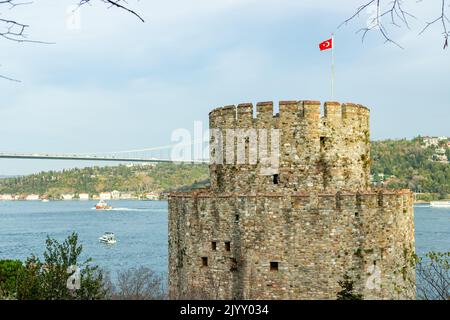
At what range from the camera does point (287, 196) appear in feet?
35.3

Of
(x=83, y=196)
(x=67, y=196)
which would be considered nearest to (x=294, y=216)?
(x=83, y=196)

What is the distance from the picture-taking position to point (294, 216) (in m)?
10.7

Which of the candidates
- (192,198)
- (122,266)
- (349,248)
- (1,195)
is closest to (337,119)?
(349,248)

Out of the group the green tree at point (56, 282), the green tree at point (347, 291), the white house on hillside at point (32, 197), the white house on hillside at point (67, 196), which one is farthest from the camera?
the white house on hillside at point (32, 197)

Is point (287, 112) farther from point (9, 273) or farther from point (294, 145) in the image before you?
point (9, 273)

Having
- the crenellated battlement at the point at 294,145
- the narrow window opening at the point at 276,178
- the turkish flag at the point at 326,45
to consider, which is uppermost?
the turkish flag at the point at 326,45

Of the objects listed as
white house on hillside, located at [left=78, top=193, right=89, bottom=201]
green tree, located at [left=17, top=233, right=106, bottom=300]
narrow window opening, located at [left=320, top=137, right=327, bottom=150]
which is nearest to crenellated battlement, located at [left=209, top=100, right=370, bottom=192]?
narrow window opening, located at [left=320, top=137, right=327, bottom=150]

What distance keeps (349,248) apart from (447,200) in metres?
116

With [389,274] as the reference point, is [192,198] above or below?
above

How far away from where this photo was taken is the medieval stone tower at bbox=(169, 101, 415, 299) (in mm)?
10672

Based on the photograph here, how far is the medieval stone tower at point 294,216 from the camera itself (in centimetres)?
1067

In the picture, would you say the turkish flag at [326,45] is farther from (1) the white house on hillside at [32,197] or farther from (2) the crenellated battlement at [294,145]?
(1) the white house on hillside at [32,197]

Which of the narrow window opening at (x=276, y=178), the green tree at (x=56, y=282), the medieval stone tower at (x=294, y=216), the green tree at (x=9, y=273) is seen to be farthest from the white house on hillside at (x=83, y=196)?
the narrow window opening at (x=276, y=178)

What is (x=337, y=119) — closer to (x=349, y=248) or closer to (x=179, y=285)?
(x=349, y=248)
